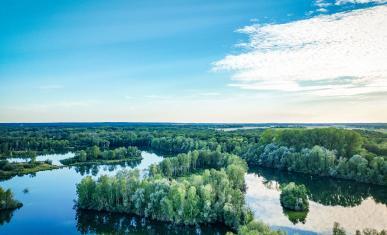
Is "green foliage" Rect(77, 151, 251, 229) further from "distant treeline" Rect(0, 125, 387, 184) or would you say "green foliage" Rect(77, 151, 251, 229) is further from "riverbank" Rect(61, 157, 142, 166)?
"riverbank" Rect(61, 157, 142, 166)

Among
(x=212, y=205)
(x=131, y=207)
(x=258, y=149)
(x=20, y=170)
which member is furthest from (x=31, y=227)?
(x=258, y=149)

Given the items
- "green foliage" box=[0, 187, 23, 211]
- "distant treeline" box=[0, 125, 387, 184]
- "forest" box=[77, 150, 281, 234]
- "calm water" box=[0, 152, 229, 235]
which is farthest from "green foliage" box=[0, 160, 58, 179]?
"forest" box=[77, 150, 281, 234]

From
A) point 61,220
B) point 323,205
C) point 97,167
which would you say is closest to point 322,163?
point 323,205

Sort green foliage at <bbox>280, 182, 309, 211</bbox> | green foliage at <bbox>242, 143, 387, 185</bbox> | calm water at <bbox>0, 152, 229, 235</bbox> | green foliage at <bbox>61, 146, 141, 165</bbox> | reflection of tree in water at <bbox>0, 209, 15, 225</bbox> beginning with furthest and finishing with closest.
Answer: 1. green foliage at <bbox>61, 146, 141, 165</bbox>
2. green foliage at <bbox>242, 143, 387, 185</bbox>
3. green foliage at <bbox>280, 182, 309, 211</bbox>
4. reflection of tree in water at <bbox>0, 209, 15, 225</bbox>
5. calm water at <bbox>0, 152, 229, 235</bbox>

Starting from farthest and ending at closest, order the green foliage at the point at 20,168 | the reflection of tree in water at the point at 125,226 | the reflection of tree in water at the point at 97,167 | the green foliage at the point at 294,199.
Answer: the reflection of tree in water at the point at 97,167 → the green foliage at the point at 20,168 → the green foliage at the point at 294,199 → the reflection of tree in water at the point at 125,226

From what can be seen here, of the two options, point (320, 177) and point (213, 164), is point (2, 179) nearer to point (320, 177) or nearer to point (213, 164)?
point (213, 164)

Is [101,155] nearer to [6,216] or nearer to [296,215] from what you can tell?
[6,216]

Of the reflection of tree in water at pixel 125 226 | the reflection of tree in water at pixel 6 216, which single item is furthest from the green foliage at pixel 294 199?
the reflection of tree in water at pixel 6 216

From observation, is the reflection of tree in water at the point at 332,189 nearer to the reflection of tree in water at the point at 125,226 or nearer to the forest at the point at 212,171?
the forest at the point at 212,171
